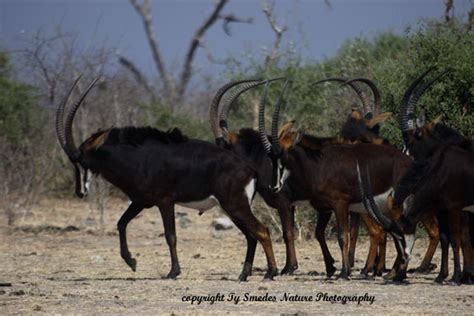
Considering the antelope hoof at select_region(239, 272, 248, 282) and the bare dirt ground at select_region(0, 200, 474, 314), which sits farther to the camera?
the antelope hoof at select_region(239, 272, 248, 282)

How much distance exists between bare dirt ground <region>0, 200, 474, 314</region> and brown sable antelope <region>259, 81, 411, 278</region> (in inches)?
36.1

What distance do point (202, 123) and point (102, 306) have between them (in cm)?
1754

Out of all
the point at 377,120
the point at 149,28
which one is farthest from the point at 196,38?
the point at 377,120

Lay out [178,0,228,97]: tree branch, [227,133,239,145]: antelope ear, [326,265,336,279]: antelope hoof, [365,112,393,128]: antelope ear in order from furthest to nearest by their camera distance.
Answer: [178,0,228,97]: tree branch, [365,112,393,128]: antelope ear, [227,133,239,145]: antelope ear, [326,265,336,279]: antelope hoof

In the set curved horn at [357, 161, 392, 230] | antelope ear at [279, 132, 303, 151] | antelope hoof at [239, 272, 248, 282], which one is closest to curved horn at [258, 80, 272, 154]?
antelope ear at [279, 132, 303, 151]

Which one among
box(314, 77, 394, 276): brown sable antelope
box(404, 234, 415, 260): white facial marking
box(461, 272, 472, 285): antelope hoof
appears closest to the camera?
box(461, 272, 472, 285): antelope hoof

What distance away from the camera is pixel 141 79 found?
4544 centimetres

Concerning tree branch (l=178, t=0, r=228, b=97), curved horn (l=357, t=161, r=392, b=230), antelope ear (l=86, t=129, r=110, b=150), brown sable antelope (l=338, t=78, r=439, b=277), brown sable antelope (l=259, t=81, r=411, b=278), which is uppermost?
tree branch (l=178, t=0, r=228, b=97)

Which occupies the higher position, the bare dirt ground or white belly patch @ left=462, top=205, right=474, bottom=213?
white belly patch @ left=462, top=205, right=474, bottom=213

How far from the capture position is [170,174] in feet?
43.3

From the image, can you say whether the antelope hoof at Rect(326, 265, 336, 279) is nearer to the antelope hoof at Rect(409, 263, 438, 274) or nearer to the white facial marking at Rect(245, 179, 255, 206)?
the antelope hoof at Rect(409, 263, 438, 274)

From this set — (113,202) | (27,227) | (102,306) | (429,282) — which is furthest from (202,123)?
(102,306)

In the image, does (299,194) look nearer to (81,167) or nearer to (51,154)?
(81,167)

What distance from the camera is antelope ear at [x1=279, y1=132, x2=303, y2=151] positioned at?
13.3 meters
